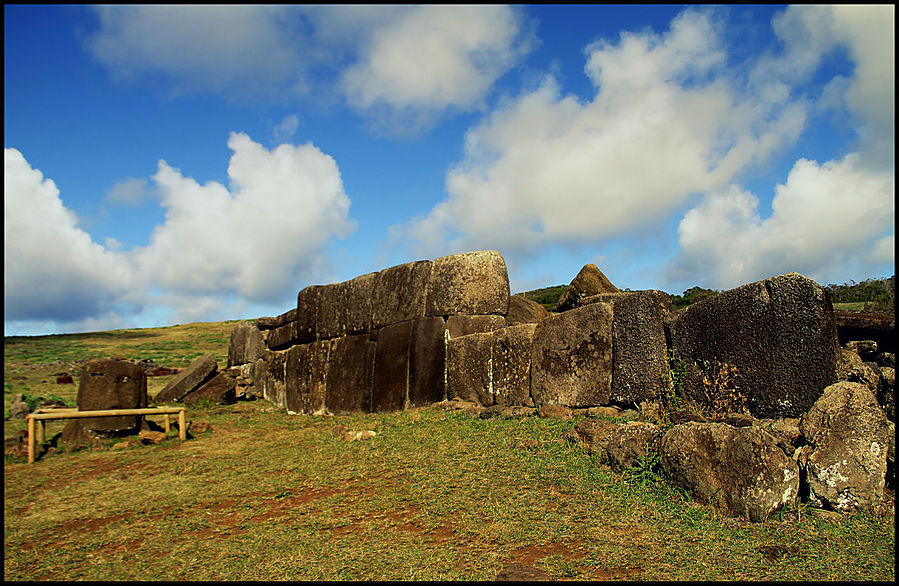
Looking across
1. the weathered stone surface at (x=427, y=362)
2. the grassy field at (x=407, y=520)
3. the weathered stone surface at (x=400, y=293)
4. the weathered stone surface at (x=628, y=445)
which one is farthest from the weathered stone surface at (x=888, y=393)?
the weathered stone surface at (x=400, y=293)

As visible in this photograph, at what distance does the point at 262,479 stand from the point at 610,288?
18.8ft

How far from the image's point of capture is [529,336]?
8.14 meters

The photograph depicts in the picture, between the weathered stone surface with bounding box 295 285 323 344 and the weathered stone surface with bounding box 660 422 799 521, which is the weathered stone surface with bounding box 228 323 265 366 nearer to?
the weathered stone surface with bounding box 295 285 323 344

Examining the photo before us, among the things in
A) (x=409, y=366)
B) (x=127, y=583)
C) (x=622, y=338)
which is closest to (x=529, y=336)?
(x=622, y=338)

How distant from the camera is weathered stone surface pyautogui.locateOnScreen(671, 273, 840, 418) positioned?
15.4ft

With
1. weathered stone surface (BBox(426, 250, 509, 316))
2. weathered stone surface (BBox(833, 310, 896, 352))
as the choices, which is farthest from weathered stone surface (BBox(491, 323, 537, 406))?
weathered stone surface (BBox(833, 310, 896, 352))

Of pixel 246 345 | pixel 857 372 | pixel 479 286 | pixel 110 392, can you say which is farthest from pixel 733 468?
pixel 246 345

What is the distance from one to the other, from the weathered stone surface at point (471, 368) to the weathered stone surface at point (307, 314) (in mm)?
4907

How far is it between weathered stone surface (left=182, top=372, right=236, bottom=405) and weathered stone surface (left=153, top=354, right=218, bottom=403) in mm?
118

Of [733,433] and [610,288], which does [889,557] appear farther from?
[610,288]

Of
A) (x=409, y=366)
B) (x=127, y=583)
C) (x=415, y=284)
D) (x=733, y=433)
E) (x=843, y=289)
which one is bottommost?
(x=127, y=583)

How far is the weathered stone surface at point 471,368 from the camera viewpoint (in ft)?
28.3

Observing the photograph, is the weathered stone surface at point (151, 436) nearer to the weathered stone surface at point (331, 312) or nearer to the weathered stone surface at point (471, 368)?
the weathered stone surface at point (331, 312)

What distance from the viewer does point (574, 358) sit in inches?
287
